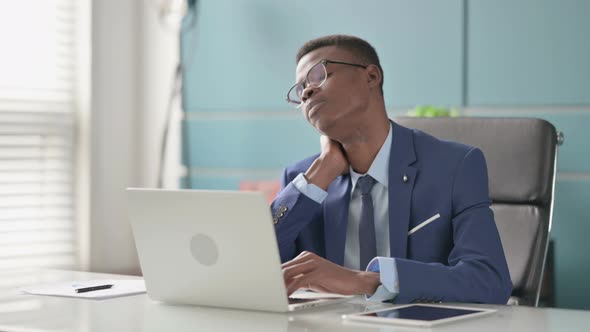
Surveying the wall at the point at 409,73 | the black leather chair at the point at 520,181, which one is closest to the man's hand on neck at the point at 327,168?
the black leather chair at the point at 520,181

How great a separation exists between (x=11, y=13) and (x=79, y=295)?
8.47ft

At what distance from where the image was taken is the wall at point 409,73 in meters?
3.77

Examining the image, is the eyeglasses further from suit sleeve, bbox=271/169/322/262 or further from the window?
the window

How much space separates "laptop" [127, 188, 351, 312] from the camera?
1.67 meters

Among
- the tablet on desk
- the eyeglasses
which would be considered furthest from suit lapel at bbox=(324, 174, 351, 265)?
the tablet on desk

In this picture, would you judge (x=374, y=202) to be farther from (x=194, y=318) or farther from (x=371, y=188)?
(x=194, y=318)

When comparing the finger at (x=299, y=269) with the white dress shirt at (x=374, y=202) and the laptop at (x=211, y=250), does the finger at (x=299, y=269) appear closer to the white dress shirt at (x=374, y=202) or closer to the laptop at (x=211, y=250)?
the laptop at (x=211, y=250)

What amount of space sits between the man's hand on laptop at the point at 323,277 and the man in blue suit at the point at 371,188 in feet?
0.68

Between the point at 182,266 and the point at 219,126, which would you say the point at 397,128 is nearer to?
the point at 182,266

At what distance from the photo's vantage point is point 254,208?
165cm

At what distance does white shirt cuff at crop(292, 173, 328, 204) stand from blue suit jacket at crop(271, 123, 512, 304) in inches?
0.5

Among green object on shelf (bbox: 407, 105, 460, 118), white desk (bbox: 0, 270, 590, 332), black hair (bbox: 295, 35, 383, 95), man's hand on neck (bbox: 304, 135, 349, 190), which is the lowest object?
white desk (bbox: 0, 270, 590, 332)

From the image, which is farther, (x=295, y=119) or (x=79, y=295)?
(x=295, y=119)

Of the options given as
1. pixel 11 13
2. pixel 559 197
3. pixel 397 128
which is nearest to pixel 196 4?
pixel 11 13
